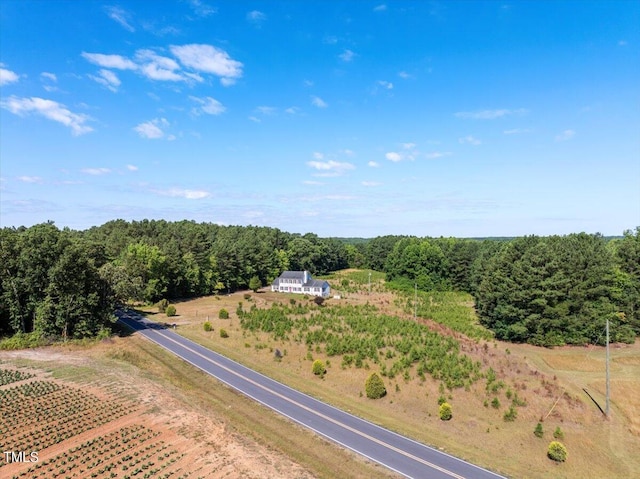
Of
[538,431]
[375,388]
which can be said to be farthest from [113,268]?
[538,431]

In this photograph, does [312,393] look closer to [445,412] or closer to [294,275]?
[445,412]

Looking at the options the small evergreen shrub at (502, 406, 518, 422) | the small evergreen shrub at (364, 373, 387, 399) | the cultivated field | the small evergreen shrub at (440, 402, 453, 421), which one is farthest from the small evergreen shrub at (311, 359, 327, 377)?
the small evergreen shrub at (502, 406, 518, 422)

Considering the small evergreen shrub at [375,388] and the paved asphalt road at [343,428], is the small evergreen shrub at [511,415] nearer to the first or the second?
the paved asphalt road at [343,428]

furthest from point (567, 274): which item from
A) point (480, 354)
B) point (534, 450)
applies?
point (534, 450)

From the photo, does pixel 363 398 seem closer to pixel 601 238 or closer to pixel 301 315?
pixel 301 315

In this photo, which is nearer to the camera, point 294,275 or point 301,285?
point 301,285
